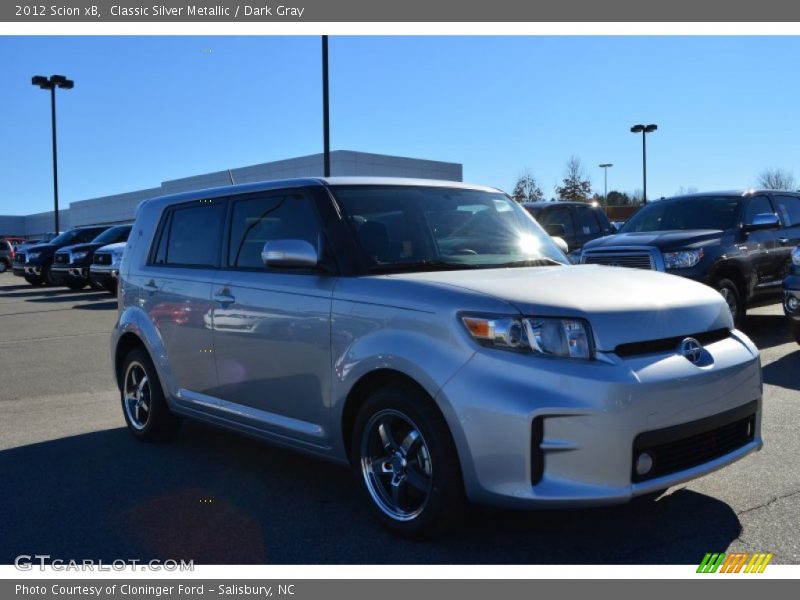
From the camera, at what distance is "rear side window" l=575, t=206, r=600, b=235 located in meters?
15.2

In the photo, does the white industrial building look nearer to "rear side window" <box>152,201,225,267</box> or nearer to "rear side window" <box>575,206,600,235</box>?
"rear side window" <box>575,206,600,235</box>

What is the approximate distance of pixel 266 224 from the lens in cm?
501

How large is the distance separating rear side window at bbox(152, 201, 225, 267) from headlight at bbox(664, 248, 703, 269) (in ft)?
20.4

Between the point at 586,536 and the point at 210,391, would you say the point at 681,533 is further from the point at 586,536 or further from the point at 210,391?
the point at 210,391

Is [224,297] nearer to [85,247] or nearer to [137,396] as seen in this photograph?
[137,396]

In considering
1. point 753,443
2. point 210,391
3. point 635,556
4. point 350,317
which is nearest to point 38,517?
point 210,391

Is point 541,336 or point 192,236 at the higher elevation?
point 192,236

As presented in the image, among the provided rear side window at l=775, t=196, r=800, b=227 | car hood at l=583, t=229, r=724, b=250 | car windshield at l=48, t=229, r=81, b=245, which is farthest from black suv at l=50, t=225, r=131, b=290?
rear side window at l=775, t=196, r=800, b=227

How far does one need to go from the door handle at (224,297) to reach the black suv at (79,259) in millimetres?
18897

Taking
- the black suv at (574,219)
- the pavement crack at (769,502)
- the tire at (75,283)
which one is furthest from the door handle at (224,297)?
the tire at (75,283)

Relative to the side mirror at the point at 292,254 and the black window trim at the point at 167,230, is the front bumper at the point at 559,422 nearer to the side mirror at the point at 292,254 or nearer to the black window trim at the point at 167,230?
the side mirror at the point at 292,254

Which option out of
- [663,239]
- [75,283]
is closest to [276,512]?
[663,239]

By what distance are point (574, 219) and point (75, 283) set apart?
15.5m

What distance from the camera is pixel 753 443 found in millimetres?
4047
